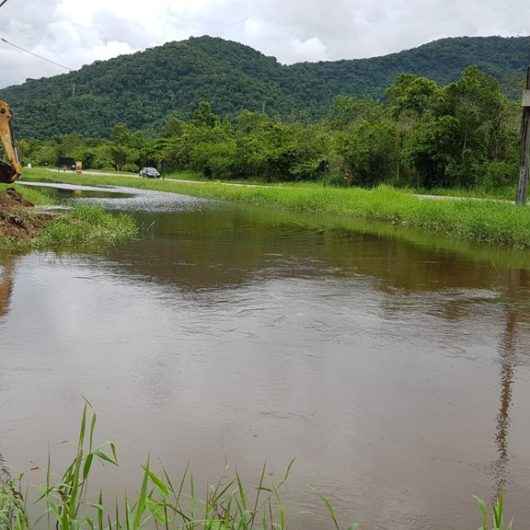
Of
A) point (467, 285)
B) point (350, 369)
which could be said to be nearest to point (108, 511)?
point (350, 369)

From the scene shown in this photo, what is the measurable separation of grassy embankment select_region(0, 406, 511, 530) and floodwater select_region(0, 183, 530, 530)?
0.53 feet

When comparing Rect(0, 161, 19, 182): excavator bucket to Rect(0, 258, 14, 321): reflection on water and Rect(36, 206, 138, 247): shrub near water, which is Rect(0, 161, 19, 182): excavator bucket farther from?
Rect(0, 258, 14, 321): reflection on water

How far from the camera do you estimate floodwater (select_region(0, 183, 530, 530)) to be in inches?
167

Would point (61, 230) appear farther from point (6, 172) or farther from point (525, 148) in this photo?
point (525, 148)

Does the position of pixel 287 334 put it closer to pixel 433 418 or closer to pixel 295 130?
pixel 433 418

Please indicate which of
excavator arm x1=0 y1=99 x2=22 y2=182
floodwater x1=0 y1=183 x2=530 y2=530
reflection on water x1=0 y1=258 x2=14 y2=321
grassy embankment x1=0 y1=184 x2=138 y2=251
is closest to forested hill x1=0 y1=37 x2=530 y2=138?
excavator arm x1=0 y1=99 x2=22 y2=182

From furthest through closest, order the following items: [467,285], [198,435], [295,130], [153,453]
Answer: [295,130] → [467,285] → [198,435] → [153,453]

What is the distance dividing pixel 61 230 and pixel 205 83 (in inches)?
3282

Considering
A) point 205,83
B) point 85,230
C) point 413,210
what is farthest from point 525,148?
point 205,83

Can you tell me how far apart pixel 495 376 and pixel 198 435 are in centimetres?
309

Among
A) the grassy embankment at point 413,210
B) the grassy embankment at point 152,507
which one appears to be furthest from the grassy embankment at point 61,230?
the grassy embankment at point 152,507

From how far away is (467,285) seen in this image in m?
11.0

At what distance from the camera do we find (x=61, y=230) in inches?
575

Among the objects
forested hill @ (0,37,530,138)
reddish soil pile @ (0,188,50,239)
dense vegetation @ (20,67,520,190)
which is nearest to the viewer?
reddish soil pile @ (0,188,50,239)
